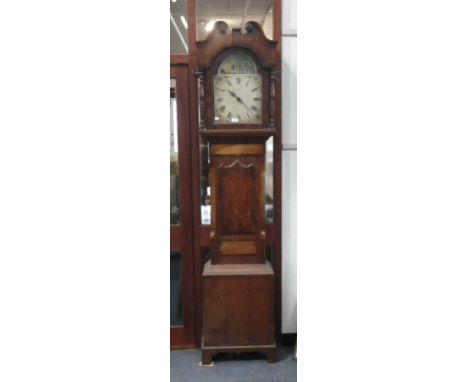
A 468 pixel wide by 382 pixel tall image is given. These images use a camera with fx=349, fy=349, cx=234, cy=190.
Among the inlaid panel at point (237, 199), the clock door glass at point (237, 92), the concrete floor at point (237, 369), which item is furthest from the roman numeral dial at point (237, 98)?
the concrete floor at point (237, 369)

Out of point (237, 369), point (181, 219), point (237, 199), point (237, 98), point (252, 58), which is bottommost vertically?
point (237, 369)

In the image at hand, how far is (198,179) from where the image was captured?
181 cm

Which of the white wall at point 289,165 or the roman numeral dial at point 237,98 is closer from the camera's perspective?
the roman numeral dial at point 237,98

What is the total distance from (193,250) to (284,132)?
778 mm

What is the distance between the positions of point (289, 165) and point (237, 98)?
1.49ft

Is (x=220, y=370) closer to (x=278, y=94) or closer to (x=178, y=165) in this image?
(x=178, y=165)

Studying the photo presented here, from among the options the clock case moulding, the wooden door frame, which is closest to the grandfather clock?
the clock case moulding

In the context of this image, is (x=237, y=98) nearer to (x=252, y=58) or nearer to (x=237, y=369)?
(x=252, y=58)

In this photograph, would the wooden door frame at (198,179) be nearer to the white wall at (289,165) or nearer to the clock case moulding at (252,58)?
the white wall at (289,165)

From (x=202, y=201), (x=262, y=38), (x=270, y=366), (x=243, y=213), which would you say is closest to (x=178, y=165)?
(x=202, y=201)

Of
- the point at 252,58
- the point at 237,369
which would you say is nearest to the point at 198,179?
the point at 252,58

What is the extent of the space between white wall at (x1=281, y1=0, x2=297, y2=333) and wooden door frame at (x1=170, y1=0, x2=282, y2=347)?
0.03 metres

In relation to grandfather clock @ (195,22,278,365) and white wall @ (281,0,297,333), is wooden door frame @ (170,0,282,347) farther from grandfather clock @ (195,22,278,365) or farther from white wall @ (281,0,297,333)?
grandfather clock @ (195,22,278,365)

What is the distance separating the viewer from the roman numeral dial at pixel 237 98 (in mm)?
1568
